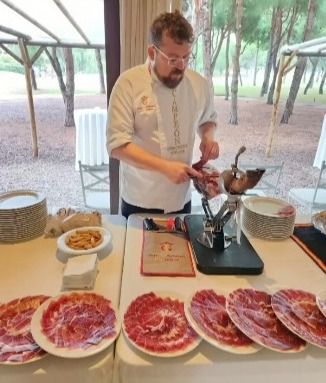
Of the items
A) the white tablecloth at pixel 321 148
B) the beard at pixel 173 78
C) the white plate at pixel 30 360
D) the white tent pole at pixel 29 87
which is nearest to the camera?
the white plate at pixel 30 360

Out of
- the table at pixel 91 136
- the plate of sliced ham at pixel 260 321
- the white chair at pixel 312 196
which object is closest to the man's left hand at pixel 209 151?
the plate of sliced ham at pixel 260 321

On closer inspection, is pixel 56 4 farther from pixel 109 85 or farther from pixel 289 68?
pixel 289 68

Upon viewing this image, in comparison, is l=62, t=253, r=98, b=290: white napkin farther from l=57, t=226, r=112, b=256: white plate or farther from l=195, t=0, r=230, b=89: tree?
l=195, t=0, r=230, b=89: tree

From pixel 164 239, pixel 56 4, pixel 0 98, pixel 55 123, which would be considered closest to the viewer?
pixel 164 239

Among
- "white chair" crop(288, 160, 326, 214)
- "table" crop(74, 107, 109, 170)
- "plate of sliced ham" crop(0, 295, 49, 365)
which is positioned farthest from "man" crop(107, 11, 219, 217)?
"white chair" crop(288, 160, 326, 214)

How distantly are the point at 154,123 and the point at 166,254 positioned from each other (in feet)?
1.70

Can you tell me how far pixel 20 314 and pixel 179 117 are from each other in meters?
0.88

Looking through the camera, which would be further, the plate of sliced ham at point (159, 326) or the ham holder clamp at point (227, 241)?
the ham holder clamp at point (227, 241)

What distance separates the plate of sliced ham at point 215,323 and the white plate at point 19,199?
25.3 inches

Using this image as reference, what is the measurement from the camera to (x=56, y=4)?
1.79 metres

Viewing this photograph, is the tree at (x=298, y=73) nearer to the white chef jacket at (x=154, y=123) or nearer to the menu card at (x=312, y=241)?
the white chef jacket at (x=154, y=123)

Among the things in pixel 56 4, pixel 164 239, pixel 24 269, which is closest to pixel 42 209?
pixel 24 269

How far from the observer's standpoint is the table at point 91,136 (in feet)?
7.42

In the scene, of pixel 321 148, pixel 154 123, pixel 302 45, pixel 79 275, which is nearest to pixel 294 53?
pixel 302 45
